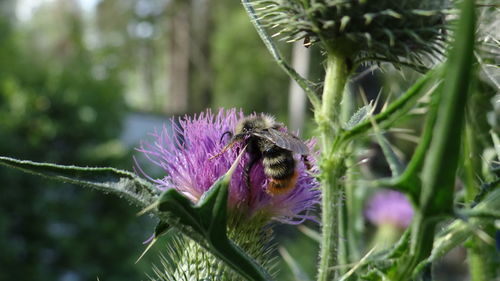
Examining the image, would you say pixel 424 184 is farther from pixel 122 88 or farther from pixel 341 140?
pixel 122 88

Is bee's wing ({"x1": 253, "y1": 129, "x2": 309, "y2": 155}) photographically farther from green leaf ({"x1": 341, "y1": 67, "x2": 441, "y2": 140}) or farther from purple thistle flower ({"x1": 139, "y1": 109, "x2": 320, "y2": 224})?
green leaf ({"x1": 341, "y1": 67, "x2": 441, "y2": 140})

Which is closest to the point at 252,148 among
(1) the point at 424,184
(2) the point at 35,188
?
(1) the point at 424,184

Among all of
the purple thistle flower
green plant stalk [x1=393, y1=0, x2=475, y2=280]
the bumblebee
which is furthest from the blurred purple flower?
green plant stalk [x1=393, y1=0, x2=475, y2=280]

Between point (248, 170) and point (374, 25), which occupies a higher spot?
point (374, 25)

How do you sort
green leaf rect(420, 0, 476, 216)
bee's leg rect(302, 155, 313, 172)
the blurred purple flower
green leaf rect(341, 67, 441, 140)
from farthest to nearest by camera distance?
1. the blurred purple flower
2. bee's leg rect(302, 155, 313, 172)
3. green leaf rect(341, 67, 441, 140)
4. green leaf rect(420, 0, 476, 216)

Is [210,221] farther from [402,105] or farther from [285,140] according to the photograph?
[285,140]

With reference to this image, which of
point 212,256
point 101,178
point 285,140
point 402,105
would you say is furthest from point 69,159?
point 402,105
